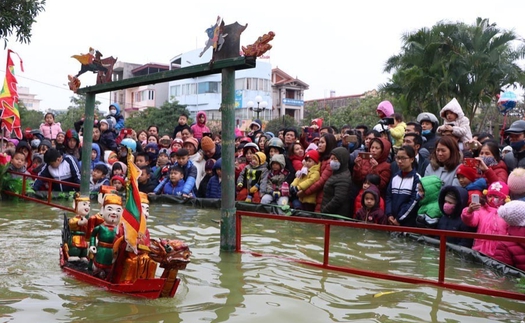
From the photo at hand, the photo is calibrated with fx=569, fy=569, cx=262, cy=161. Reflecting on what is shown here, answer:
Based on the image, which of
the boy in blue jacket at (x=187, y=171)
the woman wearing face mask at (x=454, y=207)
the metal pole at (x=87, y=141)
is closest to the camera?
the woman wearing face mask at (x=454, y=207)

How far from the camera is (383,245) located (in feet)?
26.8

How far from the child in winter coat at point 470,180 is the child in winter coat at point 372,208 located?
141 centimetres

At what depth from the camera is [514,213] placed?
249 inches

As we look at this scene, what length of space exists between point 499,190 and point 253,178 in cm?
538

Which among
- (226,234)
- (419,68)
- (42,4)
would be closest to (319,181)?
(226,234)

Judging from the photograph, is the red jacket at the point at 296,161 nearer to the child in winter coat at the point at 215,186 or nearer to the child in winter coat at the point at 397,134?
the child in winter coat at the point at 215,186

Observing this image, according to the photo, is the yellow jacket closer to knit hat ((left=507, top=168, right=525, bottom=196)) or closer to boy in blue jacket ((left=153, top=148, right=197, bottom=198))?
boy in blue jacket ((left=153, top=148, right=197, bottom=198))

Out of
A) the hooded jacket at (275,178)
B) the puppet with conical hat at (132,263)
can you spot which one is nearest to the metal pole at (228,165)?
the puppet with conical hat at (132,263)

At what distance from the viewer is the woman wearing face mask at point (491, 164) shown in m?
7.66

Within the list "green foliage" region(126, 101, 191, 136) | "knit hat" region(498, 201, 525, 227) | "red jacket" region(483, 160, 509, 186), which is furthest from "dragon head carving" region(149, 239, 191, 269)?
"green foliage" region(126, 101, 191, 136)

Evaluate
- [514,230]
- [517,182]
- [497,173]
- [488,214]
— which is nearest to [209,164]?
[497,173]

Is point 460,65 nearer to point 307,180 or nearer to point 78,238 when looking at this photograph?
point 307,180

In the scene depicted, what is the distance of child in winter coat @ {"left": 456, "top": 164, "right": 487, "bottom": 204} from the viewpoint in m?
7.63

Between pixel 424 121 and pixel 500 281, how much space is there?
4930 mm
